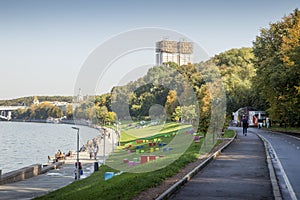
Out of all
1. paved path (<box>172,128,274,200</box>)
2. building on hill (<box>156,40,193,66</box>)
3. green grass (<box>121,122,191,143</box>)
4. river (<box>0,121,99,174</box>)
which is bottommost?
river (<box>0,121,99,174</box>)

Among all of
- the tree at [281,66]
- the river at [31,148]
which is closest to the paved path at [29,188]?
the river at [31,148]

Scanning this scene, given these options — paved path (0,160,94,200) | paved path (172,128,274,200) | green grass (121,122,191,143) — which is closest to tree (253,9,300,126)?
green grass (121,122,191,143)

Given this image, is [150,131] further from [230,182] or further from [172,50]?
[230,182]

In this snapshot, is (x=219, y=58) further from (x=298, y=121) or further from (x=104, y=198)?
(x=104, y=198)

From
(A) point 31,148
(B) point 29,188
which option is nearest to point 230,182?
(B) point 29,188

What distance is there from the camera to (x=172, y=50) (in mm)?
35562

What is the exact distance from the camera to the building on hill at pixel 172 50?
28281mm

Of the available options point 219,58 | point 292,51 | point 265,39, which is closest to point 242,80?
point 219,58

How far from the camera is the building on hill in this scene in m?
28.3

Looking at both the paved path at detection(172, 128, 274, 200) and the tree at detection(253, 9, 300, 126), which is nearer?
the paved path at detection(172, 128, 274, 200)

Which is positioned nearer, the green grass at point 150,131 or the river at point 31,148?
the green grass at point 150,131

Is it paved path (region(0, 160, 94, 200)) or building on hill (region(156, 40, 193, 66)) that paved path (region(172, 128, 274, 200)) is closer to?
building on hill (region(156, 40, 193, 66))

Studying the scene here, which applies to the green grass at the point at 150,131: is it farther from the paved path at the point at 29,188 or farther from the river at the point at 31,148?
the paved path at the point at 29,188

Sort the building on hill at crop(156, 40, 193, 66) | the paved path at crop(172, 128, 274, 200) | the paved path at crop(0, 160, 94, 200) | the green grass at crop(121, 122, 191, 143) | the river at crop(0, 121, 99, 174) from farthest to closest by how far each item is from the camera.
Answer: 1. the river at crop(0, 121, 99, 174)
2. the green grass at crop(121, 122, 191, 143)
3. the building on hill at crop(156, 40, 193, 66)
4. the paved path at crop(0, 160, 94, 200)
5. the paved path at crop(172, 128, 274, 200)
